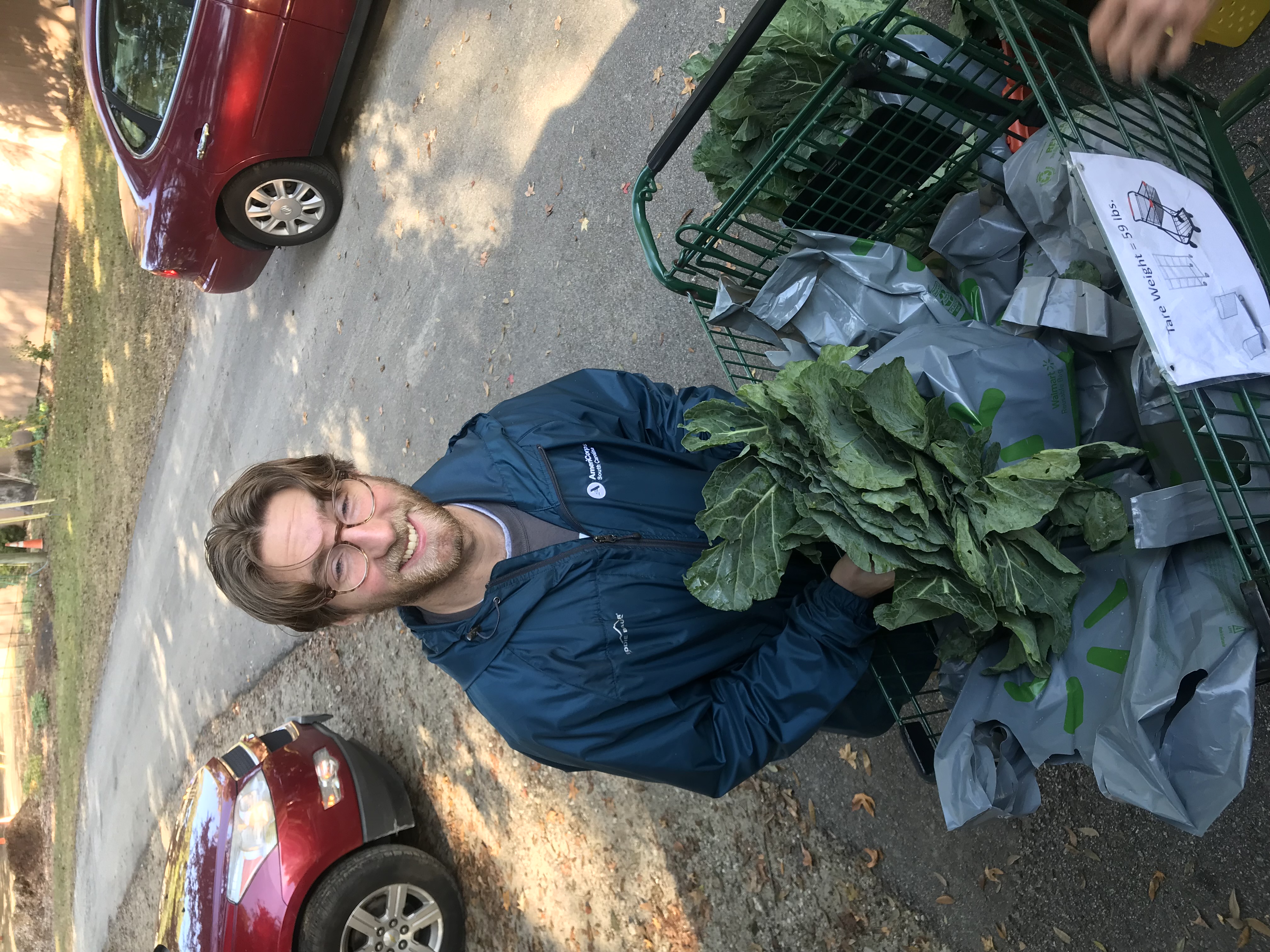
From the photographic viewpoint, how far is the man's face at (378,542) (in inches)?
95.7

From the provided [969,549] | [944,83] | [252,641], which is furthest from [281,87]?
[969,549]

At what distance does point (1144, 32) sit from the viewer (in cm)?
172

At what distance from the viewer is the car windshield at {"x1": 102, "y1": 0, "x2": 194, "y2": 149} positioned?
5.74 m

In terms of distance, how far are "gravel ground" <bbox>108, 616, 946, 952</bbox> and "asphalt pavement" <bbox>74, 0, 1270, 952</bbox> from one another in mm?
204

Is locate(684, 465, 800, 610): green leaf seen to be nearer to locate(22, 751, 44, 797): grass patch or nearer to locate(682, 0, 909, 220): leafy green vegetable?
locate(682, 0, 909, 220): leafy green vegetable

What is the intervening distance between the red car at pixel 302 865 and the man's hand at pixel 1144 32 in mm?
4587

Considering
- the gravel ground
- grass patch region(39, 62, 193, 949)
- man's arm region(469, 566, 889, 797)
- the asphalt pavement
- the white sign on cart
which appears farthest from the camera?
grass patch region(39, 62, 193, 949)

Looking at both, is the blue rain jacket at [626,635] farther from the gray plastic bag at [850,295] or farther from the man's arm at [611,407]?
the gray plastic bag at [850,295]

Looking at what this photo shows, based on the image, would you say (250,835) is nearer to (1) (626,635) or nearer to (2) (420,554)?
(2) (420,554)

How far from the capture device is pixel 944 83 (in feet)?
6.98

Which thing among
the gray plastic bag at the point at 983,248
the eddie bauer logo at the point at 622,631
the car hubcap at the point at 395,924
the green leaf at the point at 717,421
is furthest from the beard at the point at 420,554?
the car hubcap at the point at 395,924

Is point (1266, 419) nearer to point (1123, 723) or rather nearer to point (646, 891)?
point (1123, 723)

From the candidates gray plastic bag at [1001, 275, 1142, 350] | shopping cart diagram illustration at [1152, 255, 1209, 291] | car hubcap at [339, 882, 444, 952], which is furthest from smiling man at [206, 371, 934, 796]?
car hubcap at [339, 882, 444, 952]

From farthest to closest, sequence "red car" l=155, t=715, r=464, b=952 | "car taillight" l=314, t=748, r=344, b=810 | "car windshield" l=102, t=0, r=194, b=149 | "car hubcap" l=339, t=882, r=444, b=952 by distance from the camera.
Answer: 1. "car windshield" l=102, t=0, r=194, b=149
2. "car taillight" l=314, t=748, r=344, b=810
3. "car hubcap" l=339, t=882, r=444, b=952
4. "red car" l=155, t=715, r=464, b=952
